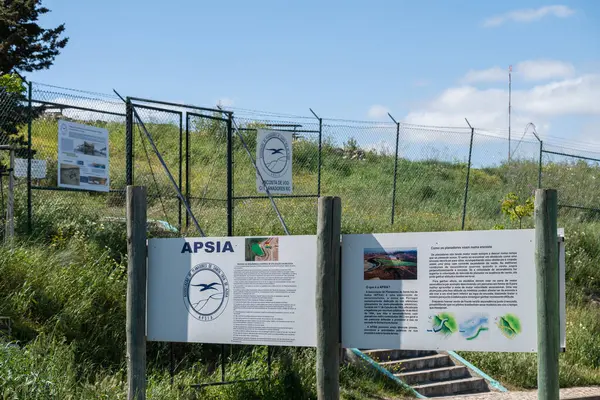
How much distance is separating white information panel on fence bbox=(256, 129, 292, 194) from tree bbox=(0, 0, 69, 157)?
444 cm

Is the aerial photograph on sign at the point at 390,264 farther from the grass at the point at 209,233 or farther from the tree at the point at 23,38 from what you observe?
the tree at the point at 23,38

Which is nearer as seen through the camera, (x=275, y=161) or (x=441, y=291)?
(x=441, y=291)

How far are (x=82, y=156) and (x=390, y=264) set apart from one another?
7.19m

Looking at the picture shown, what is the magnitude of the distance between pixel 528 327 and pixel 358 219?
1134 cm

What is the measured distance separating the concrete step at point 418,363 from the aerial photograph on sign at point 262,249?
4.44m

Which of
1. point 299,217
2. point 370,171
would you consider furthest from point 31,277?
point 370,171

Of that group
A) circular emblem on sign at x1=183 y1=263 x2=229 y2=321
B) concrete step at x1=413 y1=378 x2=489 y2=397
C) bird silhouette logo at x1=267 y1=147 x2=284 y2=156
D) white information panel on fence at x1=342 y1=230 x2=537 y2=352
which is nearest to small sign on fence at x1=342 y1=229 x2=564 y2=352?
white information panel on fence at x1=342 y1=230 x2=537 y2=352

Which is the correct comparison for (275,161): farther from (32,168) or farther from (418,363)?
(418,363)

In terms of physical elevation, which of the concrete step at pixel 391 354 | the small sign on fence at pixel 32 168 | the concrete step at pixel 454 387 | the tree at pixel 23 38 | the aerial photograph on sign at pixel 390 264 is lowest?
the concrete step at pixel 454 387

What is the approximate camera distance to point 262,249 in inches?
291

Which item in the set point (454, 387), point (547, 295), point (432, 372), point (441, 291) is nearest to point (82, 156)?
point (432, 372)

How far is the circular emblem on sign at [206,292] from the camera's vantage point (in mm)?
7500

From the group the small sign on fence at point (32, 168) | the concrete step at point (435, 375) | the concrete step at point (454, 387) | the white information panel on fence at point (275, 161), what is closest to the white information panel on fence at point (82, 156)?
the small sign on fence at point (32, 168)

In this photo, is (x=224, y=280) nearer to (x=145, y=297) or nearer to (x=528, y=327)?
(x=145, y=297)
